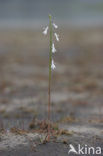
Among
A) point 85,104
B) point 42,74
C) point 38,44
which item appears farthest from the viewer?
point 38,44

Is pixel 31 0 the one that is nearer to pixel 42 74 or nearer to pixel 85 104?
pixel 42 74

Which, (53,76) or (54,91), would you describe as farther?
(53,76)

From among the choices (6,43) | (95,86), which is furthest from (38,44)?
(95,86)

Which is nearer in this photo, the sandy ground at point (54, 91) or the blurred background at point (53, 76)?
the sandy ground at point (54, 91)

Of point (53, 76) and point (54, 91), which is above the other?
point (54, 91)

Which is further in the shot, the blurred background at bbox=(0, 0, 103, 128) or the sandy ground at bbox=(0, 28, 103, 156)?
the blurred background at bbox=(0, 0, 103, 128)

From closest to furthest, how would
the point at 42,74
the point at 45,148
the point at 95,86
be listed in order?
the point at 45,148 < the point at 95,86 < the point at 42,74

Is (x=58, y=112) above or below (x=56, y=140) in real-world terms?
below

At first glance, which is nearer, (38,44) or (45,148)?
(45,148)
